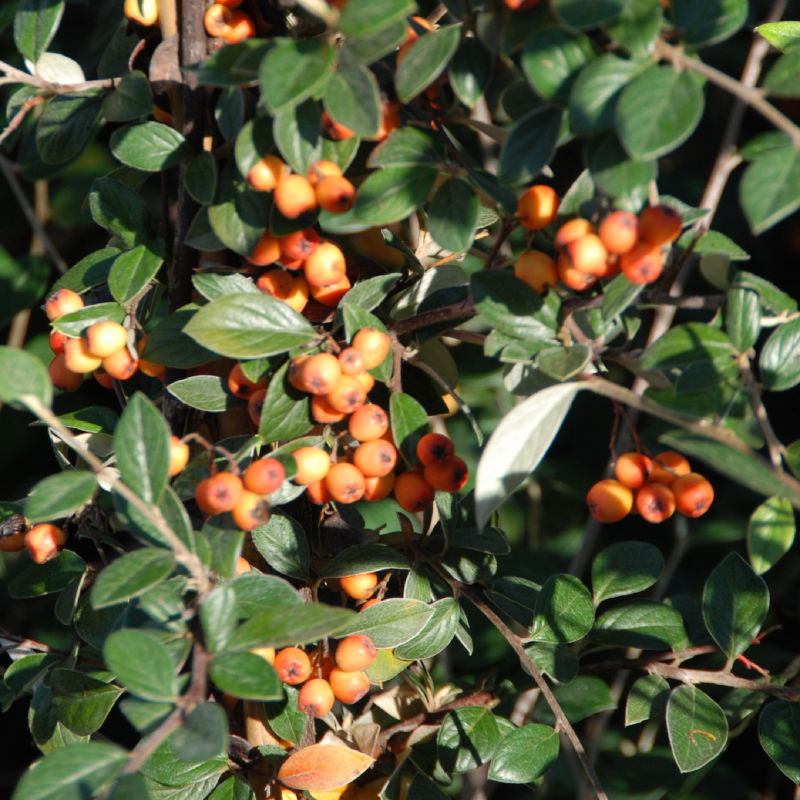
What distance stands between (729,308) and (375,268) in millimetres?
364

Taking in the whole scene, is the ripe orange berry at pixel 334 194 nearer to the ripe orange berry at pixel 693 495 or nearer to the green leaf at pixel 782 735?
the ripe orange berry at pixel 693 495

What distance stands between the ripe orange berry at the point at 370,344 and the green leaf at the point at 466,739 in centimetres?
43

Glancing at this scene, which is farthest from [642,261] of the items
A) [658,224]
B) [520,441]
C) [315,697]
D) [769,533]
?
[315,697]

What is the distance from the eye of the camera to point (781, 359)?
704 millimetres

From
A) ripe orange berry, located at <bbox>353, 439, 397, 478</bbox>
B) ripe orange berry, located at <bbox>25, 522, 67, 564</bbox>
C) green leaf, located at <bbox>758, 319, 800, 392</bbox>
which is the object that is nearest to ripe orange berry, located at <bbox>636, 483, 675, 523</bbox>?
green leaf, located at <bbox>758, 319, 800, 392</bbox>

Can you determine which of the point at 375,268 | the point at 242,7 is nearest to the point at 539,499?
the point at 375,268

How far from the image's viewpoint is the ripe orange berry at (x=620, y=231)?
60cm

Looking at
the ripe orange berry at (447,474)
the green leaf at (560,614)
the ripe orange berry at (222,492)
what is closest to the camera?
the ripe orange berry at (222,492)

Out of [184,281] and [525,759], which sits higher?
[184,281]

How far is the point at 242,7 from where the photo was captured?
0.80m

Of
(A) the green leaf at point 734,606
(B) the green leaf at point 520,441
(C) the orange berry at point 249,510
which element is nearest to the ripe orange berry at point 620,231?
(B) the green leaf at point 520,441

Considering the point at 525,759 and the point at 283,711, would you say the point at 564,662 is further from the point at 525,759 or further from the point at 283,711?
the point at 283,711

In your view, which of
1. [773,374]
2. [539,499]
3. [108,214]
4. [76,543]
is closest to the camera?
[773,374]

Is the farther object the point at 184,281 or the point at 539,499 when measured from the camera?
the point at 539,499
